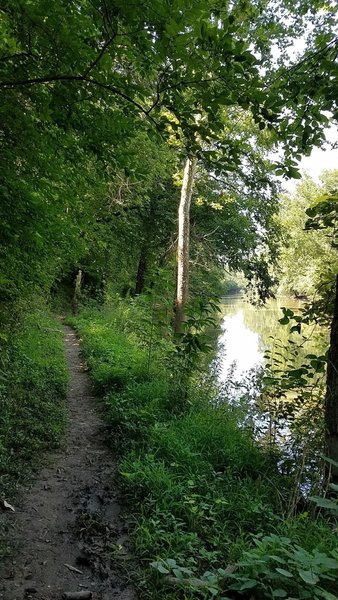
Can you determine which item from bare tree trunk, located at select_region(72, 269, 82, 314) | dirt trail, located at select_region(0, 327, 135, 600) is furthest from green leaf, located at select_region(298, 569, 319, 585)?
bare tree trunk, located at select_region(72, 269, 82, 314)

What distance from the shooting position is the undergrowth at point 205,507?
244 cm

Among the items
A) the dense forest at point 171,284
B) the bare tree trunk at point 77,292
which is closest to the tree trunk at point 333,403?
the dense forest at point 171,284

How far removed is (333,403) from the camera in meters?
3.93

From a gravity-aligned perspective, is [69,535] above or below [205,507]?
below

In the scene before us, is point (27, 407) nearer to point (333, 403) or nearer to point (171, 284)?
point (171, 284)

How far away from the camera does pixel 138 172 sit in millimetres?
3092

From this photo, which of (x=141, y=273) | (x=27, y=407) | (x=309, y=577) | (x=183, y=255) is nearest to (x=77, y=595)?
(x=309, y=577)

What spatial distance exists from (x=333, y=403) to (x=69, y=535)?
273 centimetres

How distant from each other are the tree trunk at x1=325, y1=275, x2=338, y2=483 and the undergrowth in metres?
0.60

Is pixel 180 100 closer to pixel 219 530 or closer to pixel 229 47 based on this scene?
pixel 229 47

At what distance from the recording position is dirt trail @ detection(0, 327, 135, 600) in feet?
9.33

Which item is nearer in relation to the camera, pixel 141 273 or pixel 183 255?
pixel 183 255

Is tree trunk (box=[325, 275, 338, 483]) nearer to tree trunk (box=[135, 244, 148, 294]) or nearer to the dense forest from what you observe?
the dense forest

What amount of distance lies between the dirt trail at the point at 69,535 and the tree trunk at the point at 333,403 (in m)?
2.07
